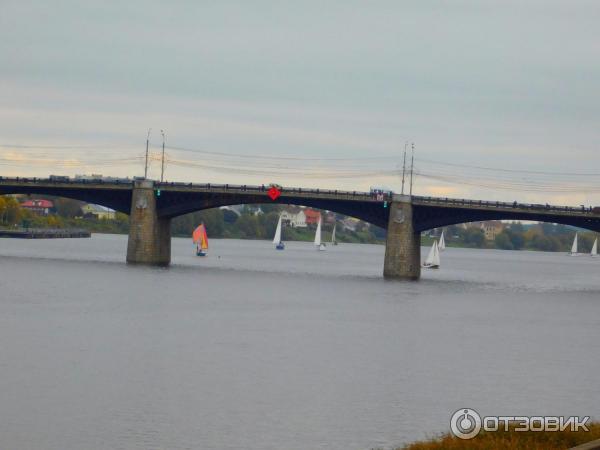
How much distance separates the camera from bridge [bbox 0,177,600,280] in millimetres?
120438

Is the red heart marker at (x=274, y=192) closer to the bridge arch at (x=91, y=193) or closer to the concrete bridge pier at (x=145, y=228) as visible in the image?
the concrete bridge pier at (x=145, y=228)

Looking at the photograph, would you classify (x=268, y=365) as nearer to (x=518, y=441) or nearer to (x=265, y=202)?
(x=518, y=441)

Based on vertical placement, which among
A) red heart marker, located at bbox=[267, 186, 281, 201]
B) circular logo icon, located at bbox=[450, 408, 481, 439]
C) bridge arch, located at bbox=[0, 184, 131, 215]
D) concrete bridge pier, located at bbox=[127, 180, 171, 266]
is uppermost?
red heart marker, located at bbox=[267, 186, 281, 201]

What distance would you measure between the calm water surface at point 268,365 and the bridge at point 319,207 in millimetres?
23119

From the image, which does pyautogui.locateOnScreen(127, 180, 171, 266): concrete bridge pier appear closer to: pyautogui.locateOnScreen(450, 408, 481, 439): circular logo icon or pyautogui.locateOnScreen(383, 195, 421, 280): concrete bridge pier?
pyautogui.locateOnScreen(383, 195, 421, 280): concrete bridge pier

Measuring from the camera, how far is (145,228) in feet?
416

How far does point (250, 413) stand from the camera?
41.8 m

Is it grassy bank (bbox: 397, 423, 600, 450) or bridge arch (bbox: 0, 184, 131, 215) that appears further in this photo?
bridge arch (bbox: 0, 184, 131, 215)

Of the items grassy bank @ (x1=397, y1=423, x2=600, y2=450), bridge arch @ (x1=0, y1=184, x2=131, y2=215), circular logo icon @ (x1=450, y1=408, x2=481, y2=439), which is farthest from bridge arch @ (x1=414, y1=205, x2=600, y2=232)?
grassy bank @ (x1=397, y1=423, x2=600, y2=450)

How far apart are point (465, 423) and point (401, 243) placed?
8433cm

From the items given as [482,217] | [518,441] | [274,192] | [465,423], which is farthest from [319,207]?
[518,441]

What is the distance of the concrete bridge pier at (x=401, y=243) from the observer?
12181 cm

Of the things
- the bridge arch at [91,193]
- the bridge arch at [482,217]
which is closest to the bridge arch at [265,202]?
the bridge arch at [482,217]

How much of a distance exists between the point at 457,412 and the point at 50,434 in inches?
548
